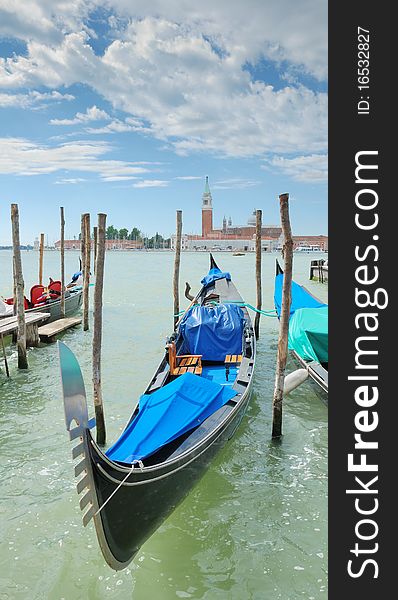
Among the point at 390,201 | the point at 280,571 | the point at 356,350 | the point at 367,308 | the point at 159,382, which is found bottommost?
the point at 280,571

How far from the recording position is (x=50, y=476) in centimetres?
324

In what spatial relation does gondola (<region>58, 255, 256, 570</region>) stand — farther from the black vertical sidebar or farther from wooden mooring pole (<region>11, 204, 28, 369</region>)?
wooden mooring pole (<region>11, 204, 28, 369</region>)

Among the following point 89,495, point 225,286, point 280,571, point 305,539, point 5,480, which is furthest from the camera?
point 225,286

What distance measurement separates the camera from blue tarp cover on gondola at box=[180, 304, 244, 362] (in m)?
5.08

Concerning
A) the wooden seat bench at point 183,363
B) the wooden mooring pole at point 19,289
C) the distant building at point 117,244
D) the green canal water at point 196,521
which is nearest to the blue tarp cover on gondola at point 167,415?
the green canal water at point 196,521

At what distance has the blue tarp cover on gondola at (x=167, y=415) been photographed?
261 cm

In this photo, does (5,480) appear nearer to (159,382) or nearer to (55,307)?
(159,382)

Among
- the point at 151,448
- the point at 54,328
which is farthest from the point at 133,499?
the point at 54,328

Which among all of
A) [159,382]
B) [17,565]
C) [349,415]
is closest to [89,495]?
[17,565]

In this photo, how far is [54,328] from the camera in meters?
7.58

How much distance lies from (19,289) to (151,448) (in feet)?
11.5

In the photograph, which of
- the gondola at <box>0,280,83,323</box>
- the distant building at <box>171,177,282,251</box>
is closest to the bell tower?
the distant building at <box>171,177,282,251</box>

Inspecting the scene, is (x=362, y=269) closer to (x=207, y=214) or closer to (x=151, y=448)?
(x=151, y=448)

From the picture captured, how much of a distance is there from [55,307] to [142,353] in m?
2.52
